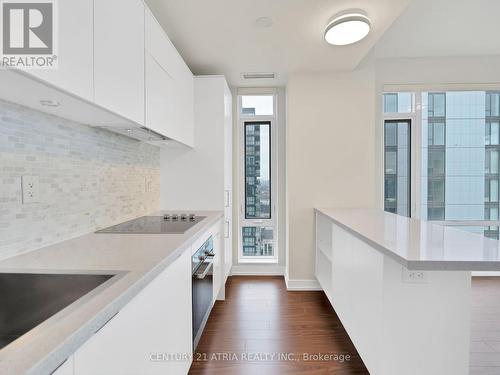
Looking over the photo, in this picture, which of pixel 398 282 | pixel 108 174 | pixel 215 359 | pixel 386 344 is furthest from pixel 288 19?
pixel 215 359

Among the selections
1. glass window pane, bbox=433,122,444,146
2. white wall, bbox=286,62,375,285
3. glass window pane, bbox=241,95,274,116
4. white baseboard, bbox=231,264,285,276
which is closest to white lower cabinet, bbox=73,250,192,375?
white wall, bbox=286,62,375,285

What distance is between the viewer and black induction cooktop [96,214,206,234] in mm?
1767

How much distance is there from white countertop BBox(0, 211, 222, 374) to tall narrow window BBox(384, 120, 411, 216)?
2761mm

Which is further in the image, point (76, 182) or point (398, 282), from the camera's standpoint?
point (76, 182)

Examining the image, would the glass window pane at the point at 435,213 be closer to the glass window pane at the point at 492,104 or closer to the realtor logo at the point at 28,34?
the glass window pane at the point at 492,104

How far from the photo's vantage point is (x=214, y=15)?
2.16 meters

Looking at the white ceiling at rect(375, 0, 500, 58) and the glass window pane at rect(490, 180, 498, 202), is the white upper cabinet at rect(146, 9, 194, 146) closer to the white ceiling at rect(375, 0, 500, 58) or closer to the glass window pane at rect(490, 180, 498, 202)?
the white ceiling at rect(375, 0, 500, 58)

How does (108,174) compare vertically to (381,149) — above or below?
below

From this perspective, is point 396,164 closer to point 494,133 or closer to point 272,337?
point 494,133

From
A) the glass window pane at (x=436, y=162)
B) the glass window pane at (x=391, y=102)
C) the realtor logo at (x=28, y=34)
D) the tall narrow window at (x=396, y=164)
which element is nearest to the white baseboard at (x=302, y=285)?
the tall narrow window at (x=396, y=164)

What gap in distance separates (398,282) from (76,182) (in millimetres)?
1770

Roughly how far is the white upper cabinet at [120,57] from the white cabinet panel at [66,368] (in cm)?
93

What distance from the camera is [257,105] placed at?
12.4 ft

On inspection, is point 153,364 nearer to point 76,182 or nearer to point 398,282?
point 76,182
